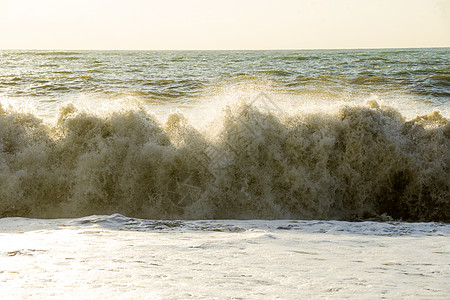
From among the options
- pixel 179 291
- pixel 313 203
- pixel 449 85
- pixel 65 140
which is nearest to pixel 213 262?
pixel 179 291

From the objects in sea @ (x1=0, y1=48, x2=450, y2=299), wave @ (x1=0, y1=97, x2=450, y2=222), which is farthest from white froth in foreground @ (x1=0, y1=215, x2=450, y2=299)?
wave @ (x1=0, y1=97, x2=450, y2=222)

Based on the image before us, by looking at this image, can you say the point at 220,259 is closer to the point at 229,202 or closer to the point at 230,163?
the point at 229,202

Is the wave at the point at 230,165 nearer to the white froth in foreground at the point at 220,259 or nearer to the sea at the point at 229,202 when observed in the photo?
the sea at the point at 229,202

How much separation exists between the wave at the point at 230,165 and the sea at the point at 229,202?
20 millimetres

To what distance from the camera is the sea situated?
2.77 meters

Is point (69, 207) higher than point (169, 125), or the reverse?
point (169, 125)

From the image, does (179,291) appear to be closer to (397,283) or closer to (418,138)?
(397,283)

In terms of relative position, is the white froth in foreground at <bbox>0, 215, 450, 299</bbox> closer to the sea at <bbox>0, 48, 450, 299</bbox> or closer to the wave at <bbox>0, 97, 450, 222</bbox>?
the sea at <bbox>0, 48, 450, 299</bbox>

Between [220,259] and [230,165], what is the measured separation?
10.7ft

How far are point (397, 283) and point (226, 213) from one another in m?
3.42

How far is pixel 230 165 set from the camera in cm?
648

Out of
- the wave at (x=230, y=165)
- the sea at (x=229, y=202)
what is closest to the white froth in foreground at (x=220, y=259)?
the sea at (x=229, y=202)

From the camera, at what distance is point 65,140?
22.1 feet

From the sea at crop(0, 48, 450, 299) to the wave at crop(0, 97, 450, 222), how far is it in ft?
0.07
